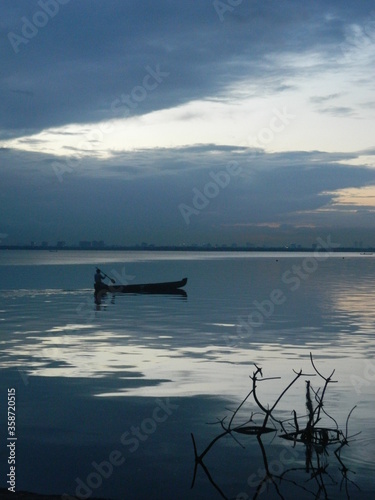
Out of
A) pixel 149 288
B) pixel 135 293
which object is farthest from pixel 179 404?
pixel 135 293

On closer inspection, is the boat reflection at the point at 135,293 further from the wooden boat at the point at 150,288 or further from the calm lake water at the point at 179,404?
the calm lake water at the point at 179,404

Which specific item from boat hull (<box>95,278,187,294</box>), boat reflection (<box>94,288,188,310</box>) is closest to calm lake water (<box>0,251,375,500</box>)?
boat reflection (<box>94,288,188,310</box>)

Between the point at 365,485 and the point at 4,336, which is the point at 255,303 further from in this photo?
the point at 365,485

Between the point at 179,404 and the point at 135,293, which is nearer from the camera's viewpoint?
the point at 179,404

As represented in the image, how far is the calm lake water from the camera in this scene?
39.8 ft

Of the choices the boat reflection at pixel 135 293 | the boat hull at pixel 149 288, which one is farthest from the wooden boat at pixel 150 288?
the boat reflection at pixel 135 293

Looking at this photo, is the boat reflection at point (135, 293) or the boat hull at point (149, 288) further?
the boat hull at point (149, 288)

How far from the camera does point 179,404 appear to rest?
17.5 meters

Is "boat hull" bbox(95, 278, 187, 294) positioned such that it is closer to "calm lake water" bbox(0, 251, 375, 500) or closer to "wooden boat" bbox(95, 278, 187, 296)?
"wooden boat" bbox(95, 278, 187, 296)

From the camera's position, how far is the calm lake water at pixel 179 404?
12.1m

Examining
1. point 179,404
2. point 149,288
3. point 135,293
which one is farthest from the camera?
point 135,293

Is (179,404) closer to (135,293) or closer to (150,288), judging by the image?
(150,288)

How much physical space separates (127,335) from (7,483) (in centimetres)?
1968

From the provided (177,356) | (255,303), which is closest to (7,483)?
(177,356)
